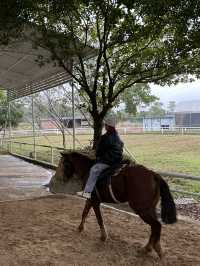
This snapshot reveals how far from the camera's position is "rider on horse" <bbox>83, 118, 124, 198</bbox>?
6555 mm

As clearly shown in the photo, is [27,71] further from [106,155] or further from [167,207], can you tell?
[167,207]

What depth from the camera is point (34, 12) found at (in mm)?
9117

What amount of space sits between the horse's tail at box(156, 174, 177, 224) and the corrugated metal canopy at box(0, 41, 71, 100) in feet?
26.2

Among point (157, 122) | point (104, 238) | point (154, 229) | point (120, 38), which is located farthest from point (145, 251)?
point (157, 122)

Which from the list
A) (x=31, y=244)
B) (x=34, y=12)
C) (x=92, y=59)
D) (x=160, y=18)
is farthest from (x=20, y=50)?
(x=31, y=244)

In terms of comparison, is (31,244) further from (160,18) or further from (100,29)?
(100,29)

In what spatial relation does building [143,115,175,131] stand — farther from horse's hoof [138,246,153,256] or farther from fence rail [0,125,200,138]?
horse's hoof [138,246,153,256]

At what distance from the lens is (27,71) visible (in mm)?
18266

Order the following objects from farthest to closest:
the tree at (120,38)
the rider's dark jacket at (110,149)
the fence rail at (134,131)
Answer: the fence rail at (134,131)
the tree at (120,38)
the rider's dark jacket at (110,149)

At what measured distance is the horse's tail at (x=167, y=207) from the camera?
19.0 feet

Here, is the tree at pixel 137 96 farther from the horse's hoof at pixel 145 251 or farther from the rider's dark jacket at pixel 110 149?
the horse's hoof at pixel 145 251

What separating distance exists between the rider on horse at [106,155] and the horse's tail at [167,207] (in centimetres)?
96

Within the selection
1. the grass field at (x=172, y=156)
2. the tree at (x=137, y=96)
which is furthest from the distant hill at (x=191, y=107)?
the tree at (x=137, y=96)

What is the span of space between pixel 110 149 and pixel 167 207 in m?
1.32
